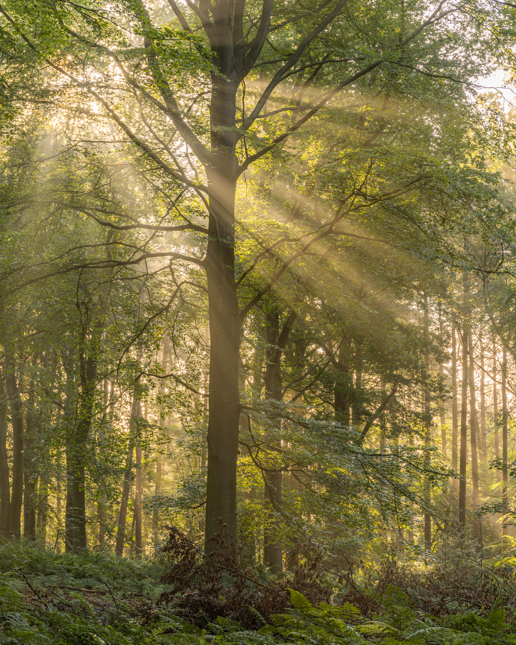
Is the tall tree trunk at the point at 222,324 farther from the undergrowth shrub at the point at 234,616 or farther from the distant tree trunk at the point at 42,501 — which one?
the distant tree trunk at the point at 42,501

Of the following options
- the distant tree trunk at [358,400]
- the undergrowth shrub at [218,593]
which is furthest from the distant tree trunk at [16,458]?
A: the undergrowth shrub at [218,593]

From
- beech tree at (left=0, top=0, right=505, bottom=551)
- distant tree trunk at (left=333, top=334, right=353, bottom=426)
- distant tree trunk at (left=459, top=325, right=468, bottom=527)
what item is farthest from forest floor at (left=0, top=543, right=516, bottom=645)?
distant tree trunk at (left=459, top=325, right=468, bottom=527)

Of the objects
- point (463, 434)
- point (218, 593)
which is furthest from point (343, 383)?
point (218, 593)

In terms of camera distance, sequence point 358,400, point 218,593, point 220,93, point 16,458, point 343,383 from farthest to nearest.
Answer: point 358,400
point 343,383
point 16,458
point 220,93
point 218,593

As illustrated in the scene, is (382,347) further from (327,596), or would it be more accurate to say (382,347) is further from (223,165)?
(327,596)

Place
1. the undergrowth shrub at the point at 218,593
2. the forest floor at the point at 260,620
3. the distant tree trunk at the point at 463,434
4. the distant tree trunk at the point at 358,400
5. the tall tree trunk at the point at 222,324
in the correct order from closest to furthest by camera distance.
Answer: the forest floor at the point at 260,620, the undergrowth shrub at the point at 218,593, the tall tree trunk at the point at 222,324, the distant tree trunk at the point at 358,400, the distant tree trunk at the point at 463,434

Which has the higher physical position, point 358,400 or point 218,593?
point 358,400

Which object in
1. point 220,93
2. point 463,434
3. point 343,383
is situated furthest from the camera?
point 463,434

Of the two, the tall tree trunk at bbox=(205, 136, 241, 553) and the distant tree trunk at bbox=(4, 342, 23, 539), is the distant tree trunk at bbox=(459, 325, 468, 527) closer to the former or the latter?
the tall tree trunk at bbox=(205, 136, 241, 553)

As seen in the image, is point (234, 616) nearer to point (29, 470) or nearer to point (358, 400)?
point (358, 400)

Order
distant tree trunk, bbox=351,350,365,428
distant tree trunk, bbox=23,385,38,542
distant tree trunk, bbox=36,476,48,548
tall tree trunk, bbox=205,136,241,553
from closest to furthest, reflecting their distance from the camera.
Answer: tall tree trunk, bbox=205,136,241,553 → distant tree trunk, bbox=351,350,365,428 → distant tree trunk, bbox=23,385,38,542 → distant tree trunk, bbox=36,476,48,548

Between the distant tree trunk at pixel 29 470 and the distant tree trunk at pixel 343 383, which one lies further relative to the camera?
the distant tree trunk at pixel 29 470

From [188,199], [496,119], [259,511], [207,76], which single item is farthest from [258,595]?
[496,119]

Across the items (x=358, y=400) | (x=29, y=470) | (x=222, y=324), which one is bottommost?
(x=29, y=470)
